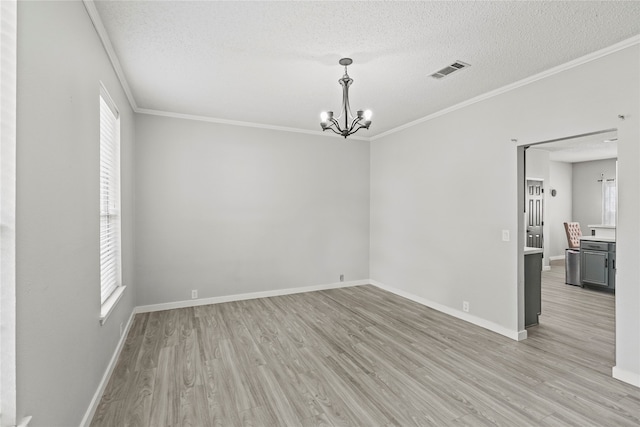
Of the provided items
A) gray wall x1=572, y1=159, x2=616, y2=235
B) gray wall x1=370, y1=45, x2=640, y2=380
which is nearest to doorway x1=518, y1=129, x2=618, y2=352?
gray wall x1=572, y1=159, x2=616, y2=235

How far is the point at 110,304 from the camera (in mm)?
2799

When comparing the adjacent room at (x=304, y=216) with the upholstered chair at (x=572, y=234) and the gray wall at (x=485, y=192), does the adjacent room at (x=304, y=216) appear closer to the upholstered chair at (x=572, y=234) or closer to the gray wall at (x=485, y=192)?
the gray wall at (x=485, y=192)

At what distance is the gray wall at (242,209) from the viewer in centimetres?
449

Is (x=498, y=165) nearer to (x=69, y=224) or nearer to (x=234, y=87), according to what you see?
(x=234, y=87)

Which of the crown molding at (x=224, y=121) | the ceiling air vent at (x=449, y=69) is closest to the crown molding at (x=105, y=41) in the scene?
the crown molding at (x=224, y=121)

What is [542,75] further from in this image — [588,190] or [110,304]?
[588,190]

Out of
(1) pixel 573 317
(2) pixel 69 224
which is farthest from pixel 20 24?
(1) pixel 573 317

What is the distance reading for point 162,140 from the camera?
451cm

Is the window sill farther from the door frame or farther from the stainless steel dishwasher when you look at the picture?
the stainless steel dishwasher

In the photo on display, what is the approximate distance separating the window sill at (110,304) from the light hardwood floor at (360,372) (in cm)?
58

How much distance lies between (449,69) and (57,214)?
341 cm

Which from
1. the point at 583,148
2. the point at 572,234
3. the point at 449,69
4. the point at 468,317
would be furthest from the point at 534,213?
the point at 449,69

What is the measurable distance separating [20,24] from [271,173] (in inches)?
157

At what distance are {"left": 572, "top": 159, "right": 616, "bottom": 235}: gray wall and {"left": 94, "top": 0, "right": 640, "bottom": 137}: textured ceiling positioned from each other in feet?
23.7
